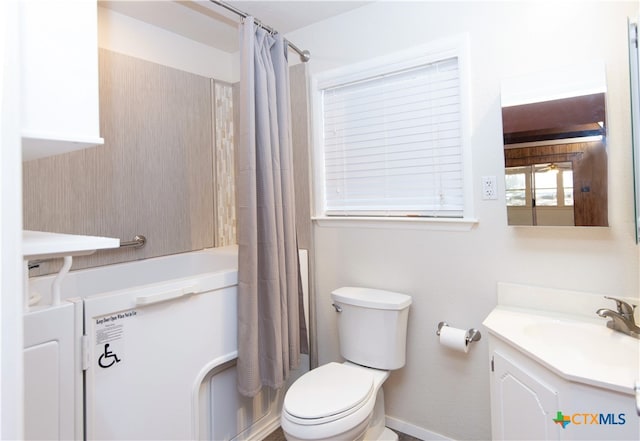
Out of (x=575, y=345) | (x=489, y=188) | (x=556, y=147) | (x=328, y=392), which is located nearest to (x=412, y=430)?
(x=328, y=392)

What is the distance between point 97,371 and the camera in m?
1.24

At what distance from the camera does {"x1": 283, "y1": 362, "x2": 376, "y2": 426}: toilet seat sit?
1.44 m

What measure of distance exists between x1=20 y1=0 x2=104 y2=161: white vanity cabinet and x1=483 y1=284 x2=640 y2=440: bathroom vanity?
1.36 m

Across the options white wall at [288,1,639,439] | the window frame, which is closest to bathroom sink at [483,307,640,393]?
white wall at [288,1,639,439]

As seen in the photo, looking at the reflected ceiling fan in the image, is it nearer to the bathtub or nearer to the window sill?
the window sill

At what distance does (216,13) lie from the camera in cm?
214

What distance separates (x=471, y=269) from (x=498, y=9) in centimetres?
121

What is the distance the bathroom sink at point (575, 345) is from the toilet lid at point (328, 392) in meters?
0.62

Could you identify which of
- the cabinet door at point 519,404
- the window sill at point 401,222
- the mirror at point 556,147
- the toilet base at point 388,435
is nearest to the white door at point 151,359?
the window sill at point 401,222

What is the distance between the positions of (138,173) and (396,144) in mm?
1520

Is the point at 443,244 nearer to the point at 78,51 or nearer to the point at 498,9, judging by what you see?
the point at 498,9

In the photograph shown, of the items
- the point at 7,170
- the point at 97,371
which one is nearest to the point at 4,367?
the point at 7,170

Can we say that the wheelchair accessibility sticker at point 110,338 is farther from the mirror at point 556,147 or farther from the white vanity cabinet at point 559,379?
the mirror at point 556,147

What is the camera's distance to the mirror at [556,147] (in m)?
1.40
